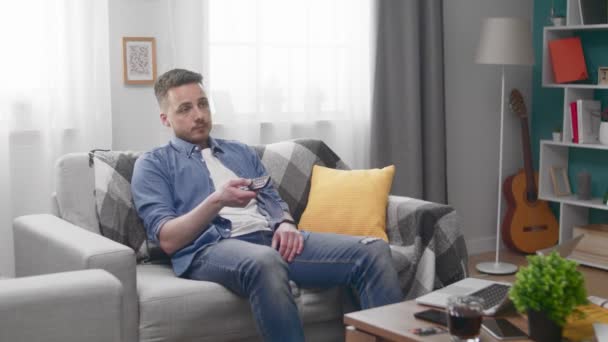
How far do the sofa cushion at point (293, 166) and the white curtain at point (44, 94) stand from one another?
2.35ft

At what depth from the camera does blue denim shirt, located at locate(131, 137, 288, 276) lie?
2.63 m

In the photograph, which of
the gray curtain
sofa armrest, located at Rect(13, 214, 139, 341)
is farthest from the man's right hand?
the gray curtain

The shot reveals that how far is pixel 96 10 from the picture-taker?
323 centimetres

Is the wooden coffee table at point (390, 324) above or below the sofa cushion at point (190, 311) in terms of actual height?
above

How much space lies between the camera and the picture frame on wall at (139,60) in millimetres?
3385

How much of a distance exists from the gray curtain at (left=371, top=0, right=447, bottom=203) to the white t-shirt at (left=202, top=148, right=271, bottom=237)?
55.2 inches

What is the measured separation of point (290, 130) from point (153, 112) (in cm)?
Answer: 72

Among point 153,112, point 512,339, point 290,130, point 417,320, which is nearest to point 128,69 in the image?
point 153,112

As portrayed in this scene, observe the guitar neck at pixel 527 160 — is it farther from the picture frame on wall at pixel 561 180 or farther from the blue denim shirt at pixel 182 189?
the blue denim shirt at pixel 182 189

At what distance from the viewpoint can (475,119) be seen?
187 inches

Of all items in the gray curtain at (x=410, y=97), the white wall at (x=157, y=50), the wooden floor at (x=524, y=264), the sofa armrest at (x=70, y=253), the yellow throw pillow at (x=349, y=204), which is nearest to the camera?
the sofa armrest at (x=70, y=253)

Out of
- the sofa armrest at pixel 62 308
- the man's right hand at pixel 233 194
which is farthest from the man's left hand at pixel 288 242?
the sofa armrest at pixel 62 308

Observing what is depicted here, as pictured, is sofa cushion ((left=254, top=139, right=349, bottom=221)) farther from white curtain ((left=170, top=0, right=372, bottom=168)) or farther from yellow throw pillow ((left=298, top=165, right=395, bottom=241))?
white curtain ((left=170, top=0, right=372, bottom=168))

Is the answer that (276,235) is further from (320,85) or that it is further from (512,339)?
(320,85)
